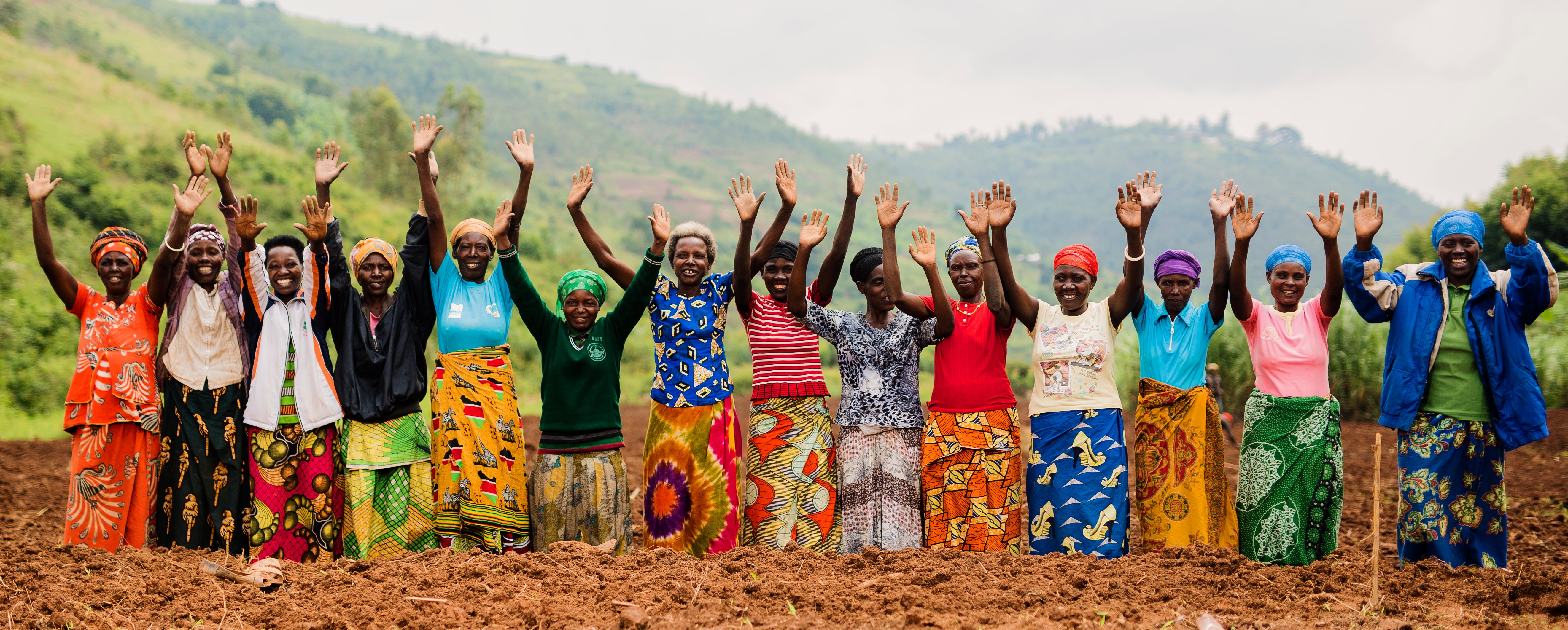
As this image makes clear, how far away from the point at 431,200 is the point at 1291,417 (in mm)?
4308

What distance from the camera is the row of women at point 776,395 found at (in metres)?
4.69

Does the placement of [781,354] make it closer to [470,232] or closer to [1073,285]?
[1073,285]

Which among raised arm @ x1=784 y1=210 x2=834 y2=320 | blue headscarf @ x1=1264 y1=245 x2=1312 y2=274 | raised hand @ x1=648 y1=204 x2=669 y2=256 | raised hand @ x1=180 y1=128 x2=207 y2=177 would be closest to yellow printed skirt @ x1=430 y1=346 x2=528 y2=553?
raised hand @ x1=648 y1=204 x2=669 y2=256

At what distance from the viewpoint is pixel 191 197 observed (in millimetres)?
5086

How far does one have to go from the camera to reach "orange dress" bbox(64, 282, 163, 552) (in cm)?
506

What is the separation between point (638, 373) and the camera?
78.8ft

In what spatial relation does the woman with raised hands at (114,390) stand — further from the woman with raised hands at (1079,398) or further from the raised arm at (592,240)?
the woman with raised hands at (1079,398)

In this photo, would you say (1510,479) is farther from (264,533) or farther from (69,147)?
(69,147)

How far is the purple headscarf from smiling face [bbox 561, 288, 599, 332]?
9.06ft

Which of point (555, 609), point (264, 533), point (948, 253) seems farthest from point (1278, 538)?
point (264, 533)

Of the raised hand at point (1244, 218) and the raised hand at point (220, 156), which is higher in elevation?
the raised hand at point (220, 156)

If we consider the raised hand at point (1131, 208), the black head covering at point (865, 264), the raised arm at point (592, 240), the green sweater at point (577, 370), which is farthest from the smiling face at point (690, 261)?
the raised hand at point (1131, 208)

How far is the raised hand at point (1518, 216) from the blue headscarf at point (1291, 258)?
0.81m

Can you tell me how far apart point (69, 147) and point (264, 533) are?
23.6 metres
